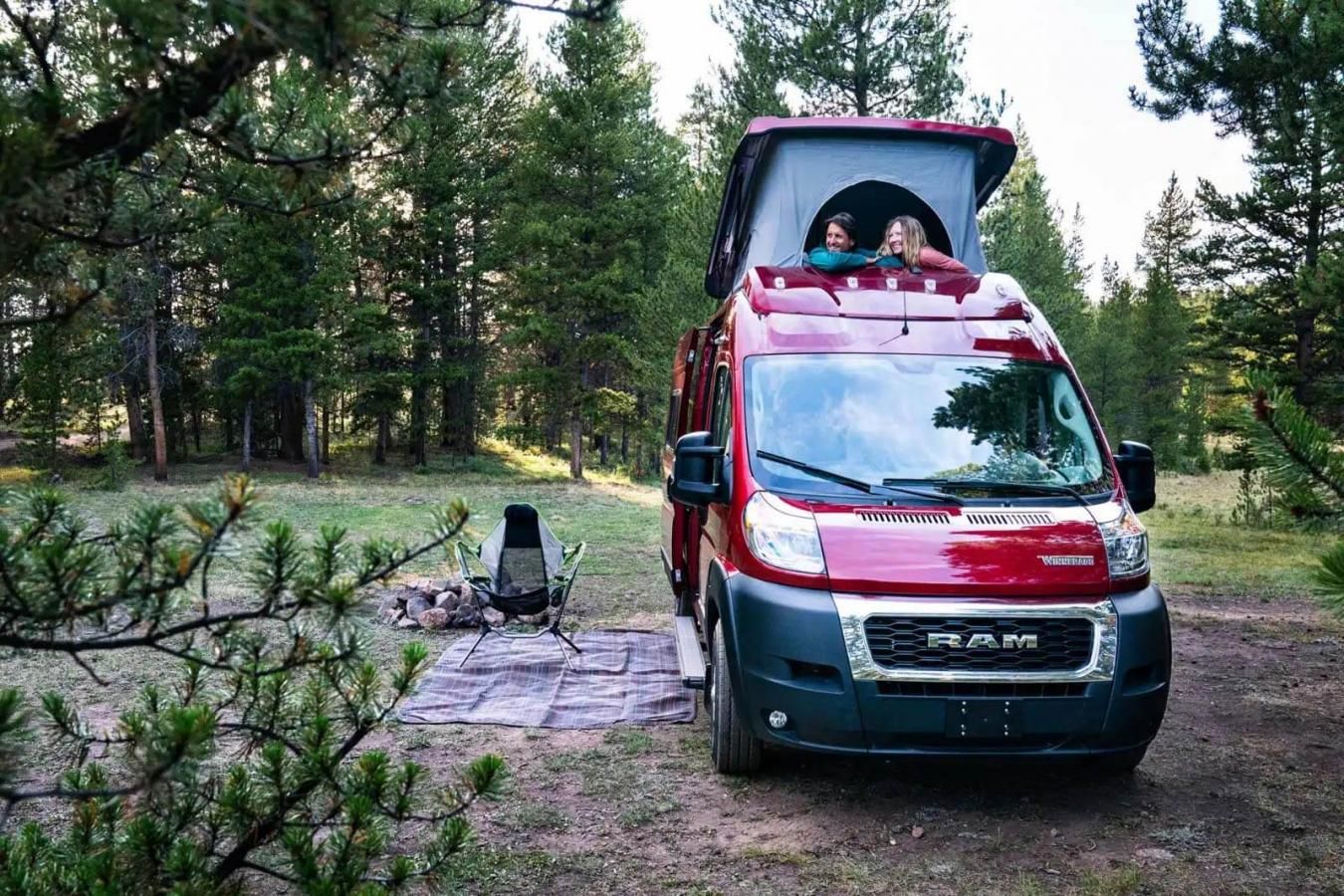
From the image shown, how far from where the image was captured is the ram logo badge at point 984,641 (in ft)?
13.6

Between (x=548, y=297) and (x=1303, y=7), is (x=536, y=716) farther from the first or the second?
(x=548, y=297)

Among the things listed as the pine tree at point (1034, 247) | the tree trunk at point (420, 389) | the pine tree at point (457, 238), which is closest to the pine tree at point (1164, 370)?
the pine tree at point (1034, 247)

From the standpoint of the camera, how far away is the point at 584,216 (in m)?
24.3

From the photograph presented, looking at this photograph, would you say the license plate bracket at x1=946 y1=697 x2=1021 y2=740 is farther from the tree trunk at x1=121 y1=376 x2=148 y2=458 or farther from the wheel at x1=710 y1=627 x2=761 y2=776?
the tree trunk at x1=121 y1=376 x2=148 y2=458

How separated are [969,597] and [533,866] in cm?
212

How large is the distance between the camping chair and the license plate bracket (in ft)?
13.0

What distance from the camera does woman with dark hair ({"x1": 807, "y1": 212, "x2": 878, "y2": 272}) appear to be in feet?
19.4

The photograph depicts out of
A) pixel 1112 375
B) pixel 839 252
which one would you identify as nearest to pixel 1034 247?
pixel 1112 375

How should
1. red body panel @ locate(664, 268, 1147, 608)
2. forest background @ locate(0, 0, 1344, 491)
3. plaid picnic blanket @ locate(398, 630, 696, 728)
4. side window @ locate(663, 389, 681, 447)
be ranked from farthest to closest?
side window @ locate(663, 389, 681, 447)
plaid picnic blanket @ locate(398, 630, 696, 728)
red body panel @ locate(664, 268, 1147, 608)
forest background @ locate(0, 0, 1344, 491)

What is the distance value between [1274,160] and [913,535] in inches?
623

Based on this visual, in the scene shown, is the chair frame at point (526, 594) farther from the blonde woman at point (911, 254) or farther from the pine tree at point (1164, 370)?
the pine tree at point (1164, 370)

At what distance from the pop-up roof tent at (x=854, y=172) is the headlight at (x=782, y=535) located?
284 cm

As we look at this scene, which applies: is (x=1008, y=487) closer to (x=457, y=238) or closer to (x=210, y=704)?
(x=210, y=704)

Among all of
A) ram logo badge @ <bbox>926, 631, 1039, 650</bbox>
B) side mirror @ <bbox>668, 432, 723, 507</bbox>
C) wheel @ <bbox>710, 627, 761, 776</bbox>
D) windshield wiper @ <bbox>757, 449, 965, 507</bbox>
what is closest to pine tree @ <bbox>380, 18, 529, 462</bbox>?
side mirror @ <bbox>668, 432, 723, 507</bbox>
